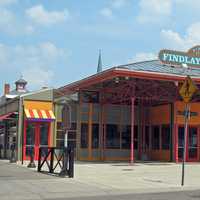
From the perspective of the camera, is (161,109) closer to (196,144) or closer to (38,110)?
(196,144)

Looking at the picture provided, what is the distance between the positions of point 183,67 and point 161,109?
4242 mm

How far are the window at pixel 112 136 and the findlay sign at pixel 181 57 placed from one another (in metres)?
7.08

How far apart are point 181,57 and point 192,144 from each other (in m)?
6.11

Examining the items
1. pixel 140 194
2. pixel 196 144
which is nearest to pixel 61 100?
pixel 196 144

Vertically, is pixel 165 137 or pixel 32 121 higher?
pixel 32 121

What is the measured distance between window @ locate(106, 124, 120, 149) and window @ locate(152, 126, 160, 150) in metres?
2.51

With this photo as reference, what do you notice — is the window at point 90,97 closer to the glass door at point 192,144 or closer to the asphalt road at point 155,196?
the glass door at point 192,144

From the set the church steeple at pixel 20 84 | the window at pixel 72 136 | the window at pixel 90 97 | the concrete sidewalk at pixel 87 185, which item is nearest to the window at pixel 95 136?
the window at pixel 72 136

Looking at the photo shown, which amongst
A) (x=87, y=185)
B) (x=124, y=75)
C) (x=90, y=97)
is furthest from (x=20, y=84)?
(x=87, y=185)

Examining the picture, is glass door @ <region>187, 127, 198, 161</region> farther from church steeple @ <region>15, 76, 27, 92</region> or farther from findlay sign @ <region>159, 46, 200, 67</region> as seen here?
church steeple @ <region>15, 76, 27, 92</region>

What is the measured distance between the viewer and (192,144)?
31.2 m

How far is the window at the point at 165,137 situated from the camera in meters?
31.4

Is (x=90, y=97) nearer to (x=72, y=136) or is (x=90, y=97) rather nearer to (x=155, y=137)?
(x=72, y=136)

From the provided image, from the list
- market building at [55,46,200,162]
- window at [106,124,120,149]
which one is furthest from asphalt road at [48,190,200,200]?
window at [106,124,120,149]
